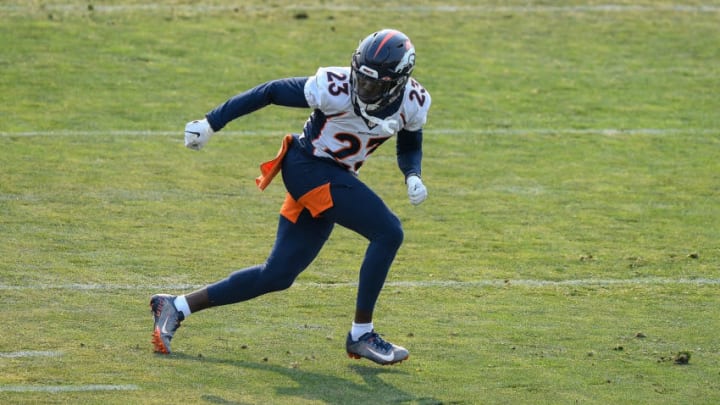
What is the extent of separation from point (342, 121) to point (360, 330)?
3.63 feet

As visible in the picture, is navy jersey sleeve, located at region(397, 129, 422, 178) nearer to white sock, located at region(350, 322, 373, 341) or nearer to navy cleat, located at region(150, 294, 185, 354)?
white sock, located at region(350, 322, 373, 341)

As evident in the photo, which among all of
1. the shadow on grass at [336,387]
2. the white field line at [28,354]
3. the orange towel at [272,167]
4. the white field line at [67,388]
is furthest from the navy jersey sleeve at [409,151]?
the white field line at [28,354]

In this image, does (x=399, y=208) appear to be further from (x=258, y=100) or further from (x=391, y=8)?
(x=391, y=8)

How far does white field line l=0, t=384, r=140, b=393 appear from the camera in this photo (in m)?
6.52

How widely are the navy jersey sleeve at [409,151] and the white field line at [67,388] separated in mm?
1973

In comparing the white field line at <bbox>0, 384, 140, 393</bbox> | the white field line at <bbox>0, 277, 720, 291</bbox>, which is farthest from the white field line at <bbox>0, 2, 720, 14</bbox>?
the white field line at <bbox>0, 384, 140, 393</bbox>

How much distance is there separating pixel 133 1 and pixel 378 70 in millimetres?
11317

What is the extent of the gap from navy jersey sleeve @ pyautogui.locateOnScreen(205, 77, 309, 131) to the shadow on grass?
126 cm

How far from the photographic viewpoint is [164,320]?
24.2 ft

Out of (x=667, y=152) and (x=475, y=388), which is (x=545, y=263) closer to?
(x=475, y=388)

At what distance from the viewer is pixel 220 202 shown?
11.3 metres

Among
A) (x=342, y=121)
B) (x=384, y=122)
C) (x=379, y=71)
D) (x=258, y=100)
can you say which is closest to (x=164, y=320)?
(x=258, y=100)

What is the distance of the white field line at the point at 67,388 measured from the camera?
Answer: 6.52 meters

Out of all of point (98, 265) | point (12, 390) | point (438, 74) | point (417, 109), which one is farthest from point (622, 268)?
point (438, 74)
